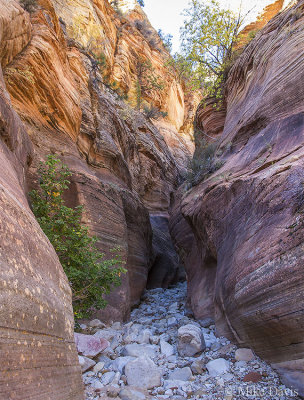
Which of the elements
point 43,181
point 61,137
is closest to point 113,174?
point 61,137

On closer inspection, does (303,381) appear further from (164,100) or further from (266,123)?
(164,100)

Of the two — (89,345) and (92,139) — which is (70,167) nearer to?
(92,139)

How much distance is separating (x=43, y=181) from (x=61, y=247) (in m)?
2.24

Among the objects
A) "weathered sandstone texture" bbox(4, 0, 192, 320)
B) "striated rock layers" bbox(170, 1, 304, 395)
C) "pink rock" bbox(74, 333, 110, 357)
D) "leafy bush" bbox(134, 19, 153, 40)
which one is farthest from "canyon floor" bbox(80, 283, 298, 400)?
"leafy bush" bbox(134, 19, 153, 40)

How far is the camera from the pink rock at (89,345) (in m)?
4.79

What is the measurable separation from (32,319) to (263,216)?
13.8 feet

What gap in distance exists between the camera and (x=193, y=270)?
10.4 meters

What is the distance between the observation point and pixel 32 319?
2242 millimetres

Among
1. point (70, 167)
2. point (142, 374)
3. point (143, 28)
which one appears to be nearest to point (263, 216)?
point (142, 374)

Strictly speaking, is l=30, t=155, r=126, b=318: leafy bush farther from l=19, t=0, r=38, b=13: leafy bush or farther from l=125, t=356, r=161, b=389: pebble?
l=19, t=0, r=38, b=13: leafy bush

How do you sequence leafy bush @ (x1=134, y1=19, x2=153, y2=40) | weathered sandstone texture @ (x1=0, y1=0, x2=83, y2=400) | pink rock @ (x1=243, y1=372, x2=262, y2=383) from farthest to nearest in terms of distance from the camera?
leafy bush @ (x1=134, y1=19, x2=153, y2=40) → pink rock @ (x1=243, y1=372, x2=262, y2=383) → weathered sandstone texture @ (x1=0, y1=0, x2=83, y2=400)

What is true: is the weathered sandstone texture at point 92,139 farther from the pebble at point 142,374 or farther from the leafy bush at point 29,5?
the pebble at point 142,374

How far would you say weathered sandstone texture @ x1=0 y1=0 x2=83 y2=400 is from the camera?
188cm

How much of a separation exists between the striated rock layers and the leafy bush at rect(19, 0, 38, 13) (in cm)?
831
